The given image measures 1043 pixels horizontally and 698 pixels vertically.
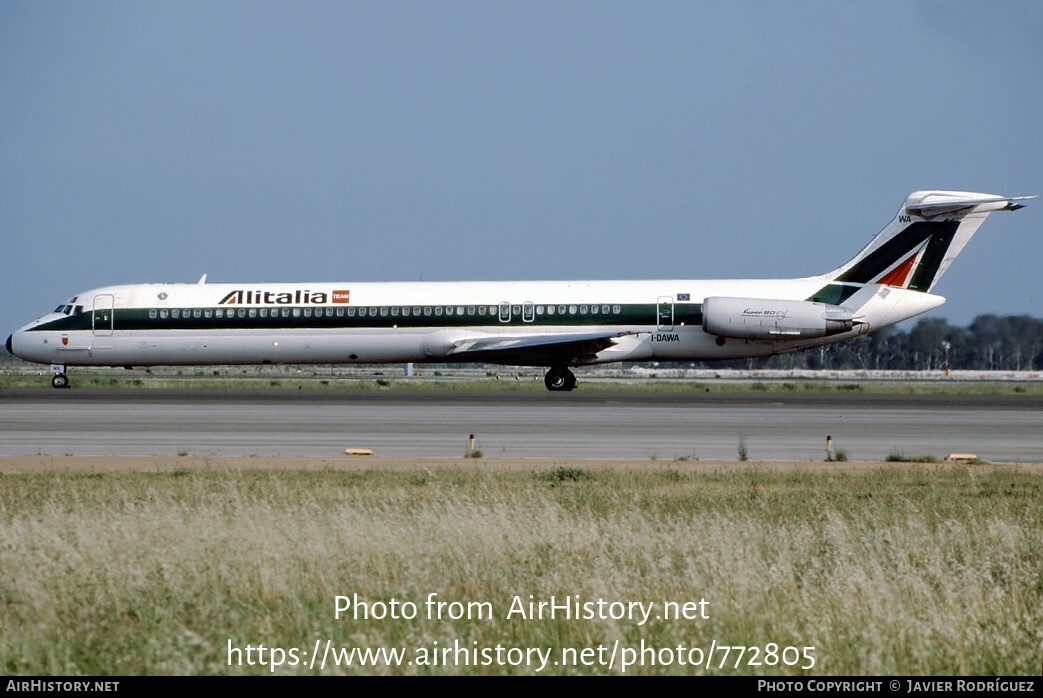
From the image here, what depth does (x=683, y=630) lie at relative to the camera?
7.16m

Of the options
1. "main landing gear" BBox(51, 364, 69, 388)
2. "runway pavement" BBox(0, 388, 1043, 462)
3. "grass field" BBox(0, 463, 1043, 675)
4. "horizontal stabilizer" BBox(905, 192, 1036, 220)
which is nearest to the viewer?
"grass field" BBox(0, 463, 1043, 675)

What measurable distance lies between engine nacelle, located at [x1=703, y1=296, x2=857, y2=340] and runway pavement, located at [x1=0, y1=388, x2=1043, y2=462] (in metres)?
2.03

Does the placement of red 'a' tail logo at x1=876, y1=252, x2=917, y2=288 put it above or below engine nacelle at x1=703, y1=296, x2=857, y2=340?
above

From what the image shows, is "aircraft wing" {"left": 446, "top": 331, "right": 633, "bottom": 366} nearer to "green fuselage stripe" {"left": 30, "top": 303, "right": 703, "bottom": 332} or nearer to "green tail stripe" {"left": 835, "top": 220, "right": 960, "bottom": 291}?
"green fuselage stripe" {"left": 30, "top": 303, "right": 703, "bottom": 332}

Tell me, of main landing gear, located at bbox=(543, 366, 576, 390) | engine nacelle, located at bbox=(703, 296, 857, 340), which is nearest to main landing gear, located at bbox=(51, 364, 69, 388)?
main landing gear, located at bbox=(543, 366, 576, 390)

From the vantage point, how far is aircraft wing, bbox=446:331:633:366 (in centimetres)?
3603

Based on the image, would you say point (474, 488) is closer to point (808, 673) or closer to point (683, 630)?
point (683, 630)

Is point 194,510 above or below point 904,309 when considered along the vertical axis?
below

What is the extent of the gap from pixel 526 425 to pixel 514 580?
15.9m

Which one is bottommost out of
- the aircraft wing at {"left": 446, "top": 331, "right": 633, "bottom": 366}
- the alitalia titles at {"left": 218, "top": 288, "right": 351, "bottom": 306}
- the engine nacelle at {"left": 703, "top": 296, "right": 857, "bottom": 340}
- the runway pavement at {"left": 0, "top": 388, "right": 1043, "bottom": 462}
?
the runway pavement at {"left": 0, "top": 388, "right": 1043, "bottom": 462}

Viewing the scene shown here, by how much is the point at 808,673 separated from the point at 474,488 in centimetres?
774

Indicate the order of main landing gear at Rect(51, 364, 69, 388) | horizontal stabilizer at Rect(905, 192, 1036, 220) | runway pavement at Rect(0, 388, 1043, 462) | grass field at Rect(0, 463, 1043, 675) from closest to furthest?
grass field at Rect(0, 463, 1043, 675)
runway pavement at Rect(0, 388, 1043, 462)
horizontal stabilizer at Rect(905, 192, 1036, 220)
main landing gear at Rect(51, 364, 69, 388)

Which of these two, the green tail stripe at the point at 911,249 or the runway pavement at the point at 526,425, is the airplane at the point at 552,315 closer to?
the green tail stripe at the point at 911,249
